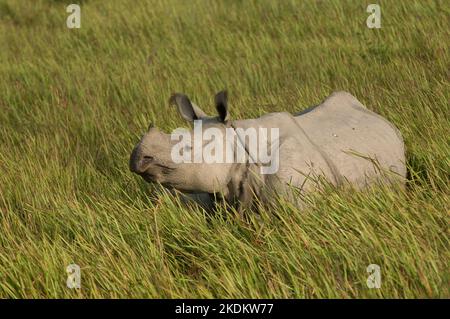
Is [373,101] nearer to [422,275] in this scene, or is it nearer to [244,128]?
[244,128]

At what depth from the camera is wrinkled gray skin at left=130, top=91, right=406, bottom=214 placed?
3.51 metres

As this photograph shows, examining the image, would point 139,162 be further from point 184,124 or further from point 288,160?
point 184,124

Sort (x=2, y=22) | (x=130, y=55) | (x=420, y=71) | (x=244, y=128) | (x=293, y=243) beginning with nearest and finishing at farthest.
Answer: (x=293, y=243)
(x=244, y=128)
(x=420, y=71)
(x=130, y=55)
(x=2, y=22)

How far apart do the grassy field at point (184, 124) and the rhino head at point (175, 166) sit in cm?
14

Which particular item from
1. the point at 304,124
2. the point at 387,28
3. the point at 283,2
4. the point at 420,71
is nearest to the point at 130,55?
the point at 283,2

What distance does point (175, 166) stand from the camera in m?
3.51

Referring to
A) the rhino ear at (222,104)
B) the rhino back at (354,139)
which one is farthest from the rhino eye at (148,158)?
the rhino back at (354,139)

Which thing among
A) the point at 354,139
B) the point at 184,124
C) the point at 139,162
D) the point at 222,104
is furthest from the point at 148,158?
the point at 184,124

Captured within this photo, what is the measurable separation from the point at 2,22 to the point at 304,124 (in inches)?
233

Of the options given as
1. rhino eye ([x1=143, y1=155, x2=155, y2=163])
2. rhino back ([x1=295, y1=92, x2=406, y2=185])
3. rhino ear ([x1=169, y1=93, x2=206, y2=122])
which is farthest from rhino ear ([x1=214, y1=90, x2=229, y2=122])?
rhino back ([x1=295, y1=92, x2=406, y2=185])

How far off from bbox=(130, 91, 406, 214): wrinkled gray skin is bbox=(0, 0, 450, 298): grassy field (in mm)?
138

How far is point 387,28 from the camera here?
692cm

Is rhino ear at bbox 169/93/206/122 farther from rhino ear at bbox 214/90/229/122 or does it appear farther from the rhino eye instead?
the rhino eye

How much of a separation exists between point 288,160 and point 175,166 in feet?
1.85
